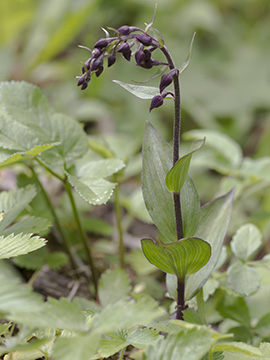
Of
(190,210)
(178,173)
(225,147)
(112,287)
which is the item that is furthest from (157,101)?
(225,147)

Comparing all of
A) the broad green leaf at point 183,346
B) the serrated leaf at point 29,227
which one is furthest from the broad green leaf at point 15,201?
the broad green leaf at point 183,346

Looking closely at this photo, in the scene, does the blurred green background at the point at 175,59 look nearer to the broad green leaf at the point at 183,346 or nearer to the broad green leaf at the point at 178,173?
the broad green leaf at the point at 178,173

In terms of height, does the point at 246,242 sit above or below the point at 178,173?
below

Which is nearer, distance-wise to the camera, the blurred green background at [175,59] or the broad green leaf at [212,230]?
the broad green leaf at [212,230]

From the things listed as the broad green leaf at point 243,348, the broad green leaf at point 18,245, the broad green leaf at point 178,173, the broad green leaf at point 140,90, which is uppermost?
the broad green leaf at point 140,90

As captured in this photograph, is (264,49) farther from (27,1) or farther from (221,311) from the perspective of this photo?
(221,311)

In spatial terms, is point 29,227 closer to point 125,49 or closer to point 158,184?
point 158,184

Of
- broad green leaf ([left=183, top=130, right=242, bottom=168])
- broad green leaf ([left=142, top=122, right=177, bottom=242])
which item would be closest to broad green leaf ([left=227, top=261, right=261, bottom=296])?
broad green leaf ([left=142, top=122, right=177, bottom=242])

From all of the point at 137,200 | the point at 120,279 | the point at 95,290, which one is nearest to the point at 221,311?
the point at 120,279
